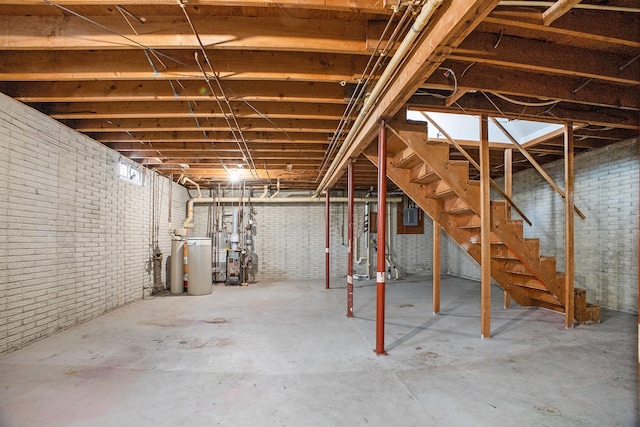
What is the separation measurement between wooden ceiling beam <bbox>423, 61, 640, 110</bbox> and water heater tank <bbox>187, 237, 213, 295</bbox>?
18.8ft

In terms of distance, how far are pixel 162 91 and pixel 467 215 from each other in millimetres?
4418

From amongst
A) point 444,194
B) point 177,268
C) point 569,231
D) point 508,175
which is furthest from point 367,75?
point 177,268

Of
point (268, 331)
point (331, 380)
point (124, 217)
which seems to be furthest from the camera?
point (124, 217)

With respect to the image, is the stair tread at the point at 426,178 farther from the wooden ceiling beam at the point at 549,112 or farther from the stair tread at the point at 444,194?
the wooden ceiling beam at the point at 549,112

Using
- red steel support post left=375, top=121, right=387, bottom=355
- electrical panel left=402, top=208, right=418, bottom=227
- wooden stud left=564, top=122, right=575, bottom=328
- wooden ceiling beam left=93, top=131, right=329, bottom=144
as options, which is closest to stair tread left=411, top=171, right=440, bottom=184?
red steel support post left=375, top=121, right=387, bottom=355

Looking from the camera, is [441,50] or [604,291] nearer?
[441,50]

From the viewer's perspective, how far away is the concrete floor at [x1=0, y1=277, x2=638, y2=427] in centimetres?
231

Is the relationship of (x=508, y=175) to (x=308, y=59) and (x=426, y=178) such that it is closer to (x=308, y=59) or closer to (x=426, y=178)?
(x=426, y=178)

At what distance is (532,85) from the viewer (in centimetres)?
339

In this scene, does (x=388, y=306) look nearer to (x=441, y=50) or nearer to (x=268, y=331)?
(x=268, y=331)

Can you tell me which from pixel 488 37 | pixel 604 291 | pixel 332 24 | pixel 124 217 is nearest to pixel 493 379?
pixel 488 37

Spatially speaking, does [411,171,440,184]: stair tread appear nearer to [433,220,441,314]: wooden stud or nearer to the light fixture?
[433,220,441,314]: wooden stud

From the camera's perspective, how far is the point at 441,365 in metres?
3.20

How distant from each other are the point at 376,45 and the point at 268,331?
11.5ft
